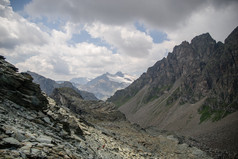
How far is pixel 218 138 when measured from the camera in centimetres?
13775

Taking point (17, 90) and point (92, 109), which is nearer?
point (17, 90)

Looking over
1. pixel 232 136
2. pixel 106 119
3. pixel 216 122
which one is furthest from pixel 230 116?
pixel 106 119

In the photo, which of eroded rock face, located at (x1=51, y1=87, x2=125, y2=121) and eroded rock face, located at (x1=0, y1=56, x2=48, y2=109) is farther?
eroded rock face, located at (x1=51, y1=87, x2=125, y2=121)

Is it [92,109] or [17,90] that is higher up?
[17,90]

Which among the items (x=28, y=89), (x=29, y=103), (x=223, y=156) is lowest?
(x=223, y=156)

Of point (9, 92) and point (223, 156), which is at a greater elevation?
point (9, 92)

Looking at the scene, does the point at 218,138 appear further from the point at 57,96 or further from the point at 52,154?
the point at 52,154

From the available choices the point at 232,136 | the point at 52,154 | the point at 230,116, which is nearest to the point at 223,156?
the point at 232,136

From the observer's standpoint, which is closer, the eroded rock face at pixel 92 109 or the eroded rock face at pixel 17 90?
the eroded rock face at pixel 17 90

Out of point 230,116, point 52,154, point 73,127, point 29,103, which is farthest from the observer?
point 230,116

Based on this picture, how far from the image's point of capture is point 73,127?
30.8 m

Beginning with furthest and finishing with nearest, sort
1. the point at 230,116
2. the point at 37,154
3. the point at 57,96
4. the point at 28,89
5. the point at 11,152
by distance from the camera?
the point at 230,116
the point at 57,96
the point at 28,89
the point at 37,154
the point at 11,152

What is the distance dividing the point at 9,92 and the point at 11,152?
608 inches

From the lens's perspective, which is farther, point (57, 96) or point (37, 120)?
point (57, 96)
